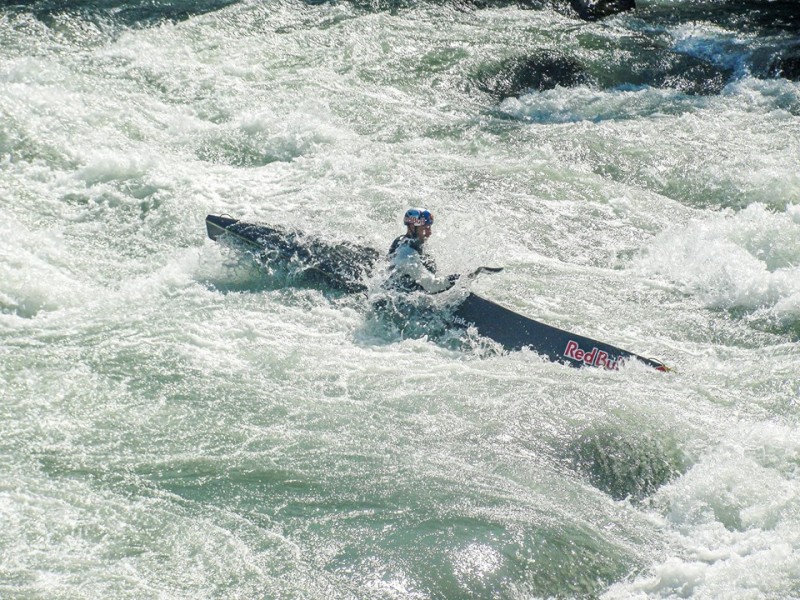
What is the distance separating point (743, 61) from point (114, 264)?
11.1 meters

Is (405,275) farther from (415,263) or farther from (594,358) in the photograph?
(594,358)

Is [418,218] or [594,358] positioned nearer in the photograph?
[594,358]

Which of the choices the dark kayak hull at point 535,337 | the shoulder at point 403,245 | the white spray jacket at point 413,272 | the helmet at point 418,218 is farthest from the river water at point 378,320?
the helmet at point 418,218

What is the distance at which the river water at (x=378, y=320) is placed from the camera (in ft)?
18.7

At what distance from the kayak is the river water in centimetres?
19

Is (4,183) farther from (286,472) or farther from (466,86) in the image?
(466,86)

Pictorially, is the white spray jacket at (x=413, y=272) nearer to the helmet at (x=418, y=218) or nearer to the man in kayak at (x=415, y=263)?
the man in kayak at (x=415, y=263)

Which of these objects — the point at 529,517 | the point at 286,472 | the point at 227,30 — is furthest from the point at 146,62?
the point at 529,517

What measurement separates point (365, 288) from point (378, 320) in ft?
1.60

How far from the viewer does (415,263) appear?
8508mm

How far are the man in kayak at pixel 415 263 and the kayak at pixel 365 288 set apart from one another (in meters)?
0.28

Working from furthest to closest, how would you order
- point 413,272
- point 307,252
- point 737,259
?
point 737,259 → point 307,252 → point 413,272

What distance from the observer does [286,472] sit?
245 inches

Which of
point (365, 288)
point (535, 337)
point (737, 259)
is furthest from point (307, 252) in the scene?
point (737, 259)
